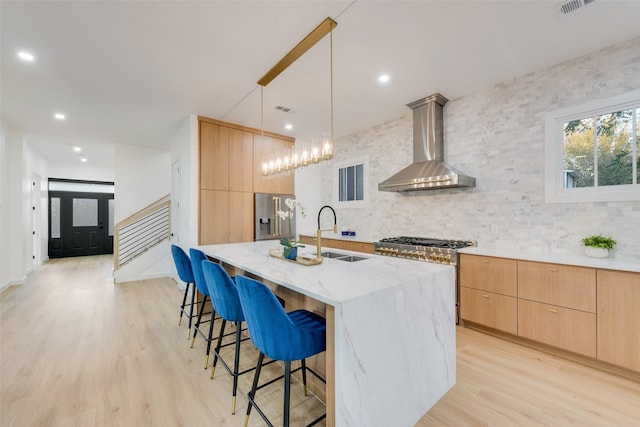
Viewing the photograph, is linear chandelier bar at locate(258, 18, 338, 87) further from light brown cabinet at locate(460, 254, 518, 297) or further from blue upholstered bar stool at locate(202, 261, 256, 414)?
light brown cabinet at locate(460, 254, 518, 297)

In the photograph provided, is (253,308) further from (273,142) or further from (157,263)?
(157,263)

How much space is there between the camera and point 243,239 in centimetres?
466

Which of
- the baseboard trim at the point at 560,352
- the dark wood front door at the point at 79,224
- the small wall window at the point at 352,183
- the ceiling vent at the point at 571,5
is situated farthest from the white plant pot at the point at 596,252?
the dark wood front door at the point at 79,224

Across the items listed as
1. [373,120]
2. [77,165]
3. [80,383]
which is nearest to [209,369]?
[80,383]

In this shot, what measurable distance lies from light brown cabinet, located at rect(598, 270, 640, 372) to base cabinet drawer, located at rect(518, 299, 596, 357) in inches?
2.7

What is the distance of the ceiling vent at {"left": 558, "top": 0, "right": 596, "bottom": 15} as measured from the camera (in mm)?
1991

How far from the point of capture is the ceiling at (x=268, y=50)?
2066 mm

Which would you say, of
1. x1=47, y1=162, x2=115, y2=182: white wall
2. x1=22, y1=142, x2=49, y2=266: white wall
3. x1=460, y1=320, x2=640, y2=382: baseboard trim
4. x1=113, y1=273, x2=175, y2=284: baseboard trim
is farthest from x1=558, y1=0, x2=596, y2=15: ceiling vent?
x1=47, y1=162, x2=115, y2=182: white wall

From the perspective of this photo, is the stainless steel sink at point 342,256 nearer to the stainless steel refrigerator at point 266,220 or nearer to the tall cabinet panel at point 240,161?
the stainless steel refrigerator at point 266,220

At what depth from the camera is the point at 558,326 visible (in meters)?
2.45

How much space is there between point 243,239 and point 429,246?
9.98ft

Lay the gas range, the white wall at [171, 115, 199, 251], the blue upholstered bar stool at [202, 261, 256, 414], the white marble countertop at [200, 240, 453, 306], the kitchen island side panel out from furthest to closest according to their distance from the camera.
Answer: the white wall at [171, 115, 199, 251]
the gas range
the blue upholstered bar stool at [202, 261, 256, 414]
the white marble countertop at [200, 240, 453, 306]
the kitchen island side panel

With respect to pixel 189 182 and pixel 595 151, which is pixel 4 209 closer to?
pixel 189 182

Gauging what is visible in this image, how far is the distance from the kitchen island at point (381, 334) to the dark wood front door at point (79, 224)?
9.27 m
